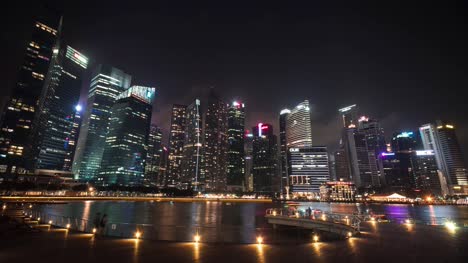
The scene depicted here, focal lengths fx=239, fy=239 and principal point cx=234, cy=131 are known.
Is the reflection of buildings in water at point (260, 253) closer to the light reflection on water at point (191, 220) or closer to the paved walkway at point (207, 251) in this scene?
the paved walkway at point (207, 251)

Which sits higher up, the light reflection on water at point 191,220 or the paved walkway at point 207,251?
the paved walkway at point 207,251

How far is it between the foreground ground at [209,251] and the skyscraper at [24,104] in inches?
7567

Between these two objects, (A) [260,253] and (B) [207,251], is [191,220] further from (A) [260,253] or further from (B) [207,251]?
(A) [260,253]

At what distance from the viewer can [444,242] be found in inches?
735

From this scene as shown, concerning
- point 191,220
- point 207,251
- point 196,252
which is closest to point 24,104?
point 191,220

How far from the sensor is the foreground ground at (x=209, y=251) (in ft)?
42.0

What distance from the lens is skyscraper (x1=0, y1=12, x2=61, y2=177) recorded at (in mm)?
158375

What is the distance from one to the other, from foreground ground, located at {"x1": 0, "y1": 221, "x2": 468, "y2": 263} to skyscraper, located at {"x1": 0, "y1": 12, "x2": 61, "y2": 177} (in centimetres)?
19219

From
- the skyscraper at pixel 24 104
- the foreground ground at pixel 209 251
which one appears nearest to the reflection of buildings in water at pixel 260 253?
the foreground ground at pixel 209 251

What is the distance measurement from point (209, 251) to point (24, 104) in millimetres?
207433

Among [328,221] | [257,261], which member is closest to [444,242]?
[328,221]

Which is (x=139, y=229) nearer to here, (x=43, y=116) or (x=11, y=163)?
(x=11, y=163)

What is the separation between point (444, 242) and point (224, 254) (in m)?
17.7

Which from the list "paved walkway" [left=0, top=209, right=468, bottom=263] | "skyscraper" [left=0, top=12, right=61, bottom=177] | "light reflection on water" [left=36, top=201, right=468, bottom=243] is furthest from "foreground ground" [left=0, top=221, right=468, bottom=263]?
"skyscraper" [left=0, top=12, right=61, bottom=177]
